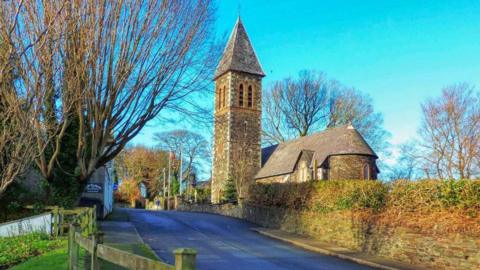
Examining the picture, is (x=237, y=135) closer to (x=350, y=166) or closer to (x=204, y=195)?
(x=204, y=195)

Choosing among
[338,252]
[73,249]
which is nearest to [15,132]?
[73,249]

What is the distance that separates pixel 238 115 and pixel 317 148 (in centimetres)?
1114

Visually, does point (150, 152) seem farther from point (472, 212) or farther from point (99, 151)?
point (472, 212)

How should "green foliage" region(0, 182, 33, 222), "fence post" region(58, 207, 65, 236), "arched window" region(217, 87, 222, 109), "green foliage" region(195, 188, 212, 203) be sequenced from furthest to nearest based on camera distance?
1. "arched window" region(217, 87, 222, 109)
2. "green foliage" region(195, 188, 212, 203)
3. "green foliage" region(0, 182, 33, 222)
4. "fence post" region(58, 207, 65, 236)

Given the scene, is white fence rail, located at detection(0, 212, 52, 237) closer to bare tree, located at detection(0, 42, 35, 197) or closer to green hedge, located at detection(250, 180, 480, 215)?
bare tree, located at detection(0, 42, 35, 197)

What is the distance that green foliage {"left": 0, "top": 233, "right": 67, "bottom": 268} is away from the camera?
1236 centimetres

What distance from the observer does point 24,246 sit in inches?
550

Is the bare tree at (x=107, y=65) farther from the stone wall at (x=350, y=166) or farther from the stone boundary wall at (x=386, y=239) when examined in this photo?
the stone wall at (x=350, y=166)

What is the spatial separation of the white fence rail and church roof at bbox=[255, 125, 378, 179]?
25588 mm

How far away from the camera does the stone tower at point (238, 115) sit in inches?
1885

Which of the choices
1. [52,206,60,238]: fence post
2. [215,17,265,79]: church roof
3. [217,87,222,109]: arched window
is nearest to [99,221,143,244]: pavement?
[52,206,60,238]: fence post

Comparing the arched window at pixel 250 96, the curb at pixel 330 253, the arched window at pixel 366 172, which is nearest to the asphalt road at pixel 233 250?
the curb at pixel 330 253

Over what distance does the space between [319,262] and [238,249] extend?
3187 mm

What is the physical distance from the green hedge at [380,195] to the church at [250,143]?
536 inches
